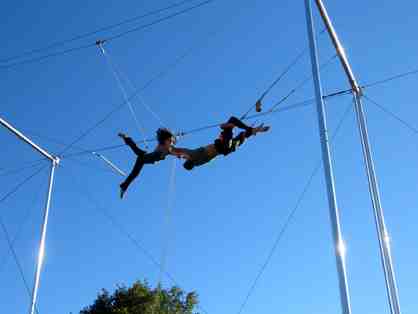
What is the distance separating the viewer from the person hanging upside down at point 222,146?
767 cm

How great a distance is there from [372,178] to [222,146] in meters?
3.11

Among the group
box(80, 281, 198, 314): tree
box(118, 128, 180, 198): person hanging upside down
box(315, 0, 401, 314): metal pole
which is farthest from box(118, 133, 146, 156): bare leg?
box(80, 281, 198, 314): tree

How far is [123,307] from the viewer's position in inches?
784

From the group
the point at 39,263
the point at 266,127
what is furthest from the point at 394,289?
the point at 39,263

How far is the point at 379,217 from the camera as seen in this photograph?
360 inches

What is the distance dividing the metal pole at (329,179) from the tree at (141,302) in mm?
13441

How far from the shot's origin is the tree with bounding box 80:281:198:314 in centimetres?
2005

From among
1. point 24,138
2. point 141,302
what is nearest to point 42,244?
point 24,138

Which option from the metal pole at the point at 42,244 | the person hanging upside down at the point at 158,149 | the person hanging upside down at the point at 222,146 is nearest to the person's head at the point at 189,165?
the person hanging upside down at the point at 222,146

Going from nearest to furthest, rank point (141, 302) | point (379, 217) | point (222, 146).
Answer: point (222, 146) < point (379, 217) < point (141, 302)

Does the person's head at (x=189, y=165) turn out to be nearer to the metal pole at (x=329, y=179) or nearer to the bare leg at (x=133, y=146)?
the bare leg at (x=133, y=146)

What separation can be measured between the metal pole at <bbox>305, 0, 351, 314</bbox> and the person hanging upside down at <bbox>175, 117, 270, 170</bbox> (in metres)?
0.79

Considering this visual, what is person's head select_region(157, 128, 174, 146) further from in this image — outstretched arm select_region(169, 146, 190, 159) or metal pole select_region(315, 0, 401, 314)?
metal pole select_region(315, 0, 401, 314)

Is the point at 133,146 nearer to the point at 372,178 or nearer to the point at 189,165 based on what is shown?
the point at 189,165
